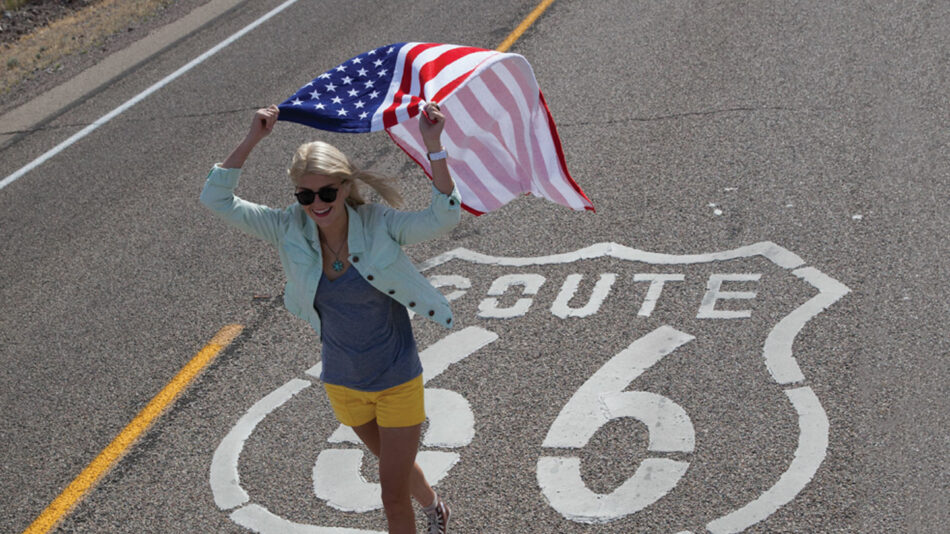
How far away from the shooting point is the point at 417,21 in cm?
1289

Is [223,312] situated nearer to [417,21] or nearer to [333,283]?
[333,283]

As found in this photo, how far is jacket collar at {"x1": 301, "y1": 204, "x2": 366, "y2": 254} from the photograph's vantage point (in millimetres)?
4473

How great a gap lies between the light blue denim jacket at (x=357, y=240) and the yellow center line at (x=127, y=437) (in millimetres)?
1971

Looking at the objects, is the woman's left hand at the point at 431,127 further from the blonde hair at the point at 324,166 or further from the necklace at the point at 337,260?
the necklace at the point at 337,260

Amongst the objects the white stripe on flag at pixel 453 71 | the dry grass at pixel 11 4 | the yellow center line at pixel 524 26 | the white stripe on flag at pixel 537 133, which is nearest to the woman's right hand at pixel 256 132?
the white stripe on flag at pixel 453 71

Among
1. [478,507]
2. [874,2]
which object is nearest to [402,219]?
[478,507]

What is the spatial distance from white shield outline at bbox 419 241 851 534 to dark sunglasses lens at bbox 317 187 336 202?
214 centimetres

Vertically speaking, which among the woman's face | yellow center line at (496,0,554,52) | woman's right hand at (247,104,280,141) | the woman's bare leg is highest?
woman's right hand at (247,104,280,141)

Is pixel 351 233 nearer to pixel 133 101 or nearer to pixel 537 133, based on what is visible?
pixel 537 133

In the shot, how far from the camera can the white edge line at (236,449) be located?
553 cm

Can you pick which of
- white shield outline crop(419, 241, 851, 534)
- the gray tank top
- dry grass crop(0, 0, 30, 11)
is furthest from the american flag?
dry grass crop(0, 0, 30, 11)

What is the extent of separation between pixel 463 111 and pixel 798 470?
228cm

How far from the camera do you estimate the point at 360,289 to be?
14.9 ft

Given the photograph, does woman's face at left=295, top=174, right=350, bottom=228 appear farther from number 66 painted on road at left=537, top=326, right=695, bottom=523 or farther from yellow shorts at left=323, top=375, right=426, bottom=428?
number 66 painted on road at left=537, top=326, right=695, bottom=523
